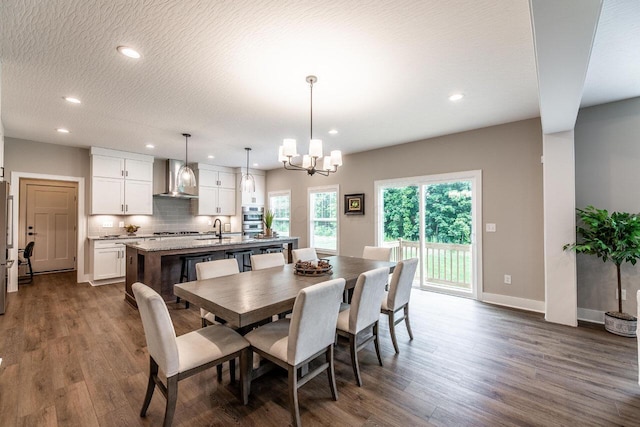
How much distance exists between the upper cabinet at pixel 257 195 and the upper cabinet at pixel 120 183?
2256 millimetres

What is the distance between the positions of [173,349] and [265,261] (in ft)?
5.53

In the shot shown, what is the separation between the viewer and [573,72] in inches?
81.2

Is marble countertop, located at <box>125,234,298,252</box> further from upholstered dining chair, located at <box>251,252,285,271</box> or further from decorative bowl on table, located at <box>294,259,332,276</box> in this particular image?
decorative bowl on table, located at <box>294,259,332,276</box>

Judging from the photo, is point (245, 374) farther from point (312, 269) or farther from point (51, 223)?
point (51, 223)

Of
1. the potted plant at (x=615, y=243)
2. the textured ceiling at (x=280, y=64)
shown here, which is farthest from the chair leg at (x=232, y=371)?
the potted plant at (x=615, y=243)

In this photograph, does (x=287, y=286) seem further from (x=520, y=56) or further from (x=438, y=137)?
(x=438, y=137)

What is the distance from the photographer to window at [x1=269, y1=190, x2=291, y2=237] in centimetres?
736

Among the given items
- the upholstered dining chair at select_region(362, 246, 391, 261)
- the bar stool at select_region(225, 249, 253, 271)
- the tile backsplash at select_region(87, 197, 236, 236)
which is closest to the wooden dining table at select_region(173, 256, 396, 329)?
the upholstered dining chair at select_region(362, 246, 391, 261)

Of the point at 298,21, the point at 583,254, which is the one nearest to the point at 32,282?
the point at 298,21

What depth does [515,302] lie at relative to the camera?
13.0 feet

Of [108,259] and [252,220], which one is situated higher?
[252,220]

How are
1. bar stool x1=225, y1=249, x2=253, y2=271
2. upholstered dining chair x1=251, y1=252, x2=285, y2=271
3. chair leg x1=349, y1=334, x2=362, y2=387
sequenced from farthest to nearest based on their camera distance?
1. bar stool x1=225, y1=249, x2=253, y2=271
2. upholstered dining chair x1=251, y1=252, x2=285, y2=271
3. chair leg x1=349, y1=334, x2=362, y2=387

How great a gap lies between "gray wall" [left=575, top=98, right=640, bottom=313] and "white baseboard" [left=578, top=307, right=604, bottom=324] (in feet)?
0.15

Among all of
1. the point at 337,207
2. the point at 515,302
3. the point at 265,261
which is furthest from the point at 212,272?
the point at 515,302
